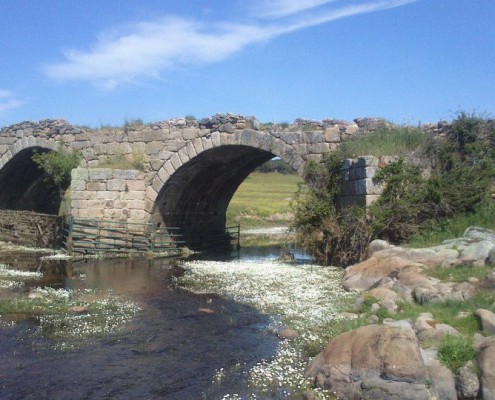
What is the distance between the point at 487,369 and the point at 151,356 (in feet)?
13.8

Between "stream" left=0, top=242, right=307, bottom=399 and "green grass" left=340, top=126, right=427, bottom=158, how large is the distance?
6.74 m

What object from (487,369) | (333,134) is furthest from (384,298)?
(333,134)

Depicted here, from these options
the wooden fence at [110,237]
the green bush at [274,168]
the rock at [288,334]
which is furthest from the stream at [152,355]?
the green bush at [274,168]

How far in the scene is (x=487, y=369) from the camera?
574cm

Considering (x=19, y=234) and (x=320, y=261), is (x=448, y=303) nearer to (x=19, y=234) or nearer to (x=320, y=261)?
(x=320, y=261)

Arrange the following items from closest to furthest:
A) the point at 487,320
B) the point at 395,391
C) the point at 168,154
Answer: the point at 395,391
the point at 487,320
the point at 168,154

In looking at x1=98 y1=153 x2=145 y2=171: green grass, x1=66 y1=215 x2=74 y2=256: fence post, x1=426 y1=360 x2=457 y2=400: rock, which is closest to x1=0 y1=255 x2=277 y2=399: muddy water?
x1=426 y1=360 x2=457 y2=400: rock

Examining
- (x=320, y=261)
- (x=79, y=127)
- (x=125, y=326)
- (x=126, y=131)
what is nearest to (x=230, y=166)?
(x=126, y=131)

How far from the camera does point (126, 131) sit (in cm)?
2138

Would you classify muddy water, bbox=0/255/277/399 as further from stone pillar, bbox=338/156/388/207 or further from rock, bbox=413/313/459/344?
stone pillar, bbox=338/156/388/207

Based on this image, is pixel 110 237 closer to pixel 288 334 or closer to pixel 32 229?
pixel 32 229

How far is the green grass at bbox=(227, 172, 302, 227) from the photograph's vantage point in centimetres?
4181

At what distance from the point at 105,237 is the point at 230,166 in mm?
6913

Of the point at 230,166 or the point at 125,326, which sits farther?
the point at 230,166
